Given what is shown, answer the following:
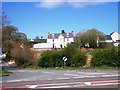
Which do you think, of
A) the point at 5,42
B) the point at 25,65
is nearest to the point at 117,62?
the point at 25,65

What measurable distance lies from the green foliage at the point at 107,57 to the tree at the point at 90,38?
2167 inches

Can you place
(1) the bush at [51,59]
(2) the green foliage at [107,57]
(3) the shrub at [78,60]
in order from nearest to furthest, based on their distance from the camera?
1. (2) the green foliage at [107,57]
2. (3) the shrub at [78,60]
3. (1) the bush at [51,59]

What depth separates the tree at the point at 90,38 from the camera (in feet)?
333

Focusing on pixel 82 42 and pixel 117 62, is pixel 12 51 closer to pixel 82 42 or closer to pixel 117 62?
pixel 117 62

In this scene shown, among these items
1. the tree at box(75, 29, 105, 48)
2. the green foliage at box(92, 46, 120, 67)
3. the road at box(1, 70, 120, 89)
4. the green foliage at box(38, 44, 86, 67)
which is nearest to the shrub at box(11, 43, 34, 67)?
the green foliage at box(38, 44, 86, 67)

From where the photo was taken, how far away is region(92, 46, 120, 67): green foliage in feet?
145

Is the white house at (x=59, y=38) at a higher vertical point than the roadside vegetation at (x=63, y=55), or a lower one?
higher

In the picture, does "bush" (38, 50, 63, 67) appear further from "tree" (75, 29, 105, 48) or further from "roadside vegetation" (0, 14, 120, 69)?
"tree" (75, 29, 105, 48)

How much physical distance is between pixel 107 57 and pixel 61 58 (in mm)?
7361

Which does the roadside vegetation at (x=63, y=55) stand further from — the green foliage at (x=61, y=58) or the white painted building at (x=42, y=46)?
the white painted building at (x=42, y=46)

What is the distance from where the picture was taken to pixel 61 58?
48.5 meters

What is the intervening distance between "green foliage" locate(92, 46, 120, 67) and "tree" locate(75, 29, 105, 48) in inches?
2167

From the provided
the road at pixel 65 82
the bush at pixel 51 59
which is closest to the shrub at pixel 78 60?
the bush at pixel 51 59

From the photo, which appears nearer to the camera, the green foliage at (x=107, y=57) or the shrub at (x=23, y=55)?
the green foliage at (x=107, y=57)
